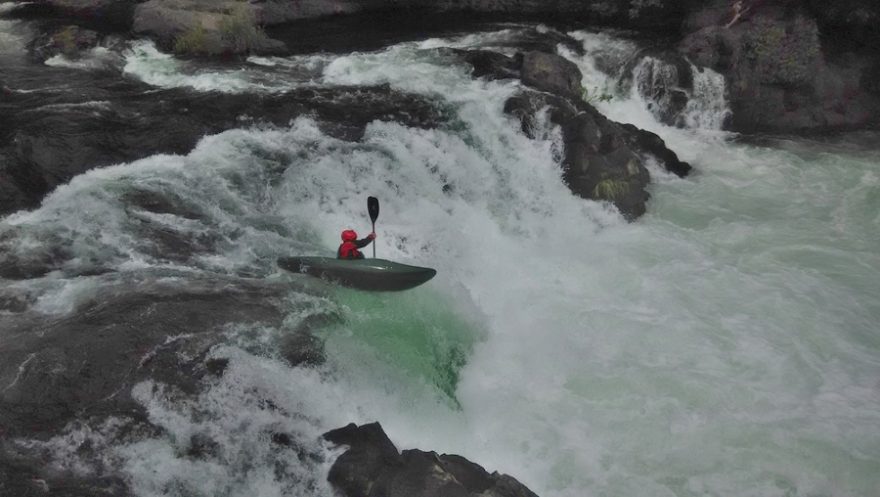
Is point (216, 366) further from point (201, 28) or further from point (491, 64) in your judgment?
point (201, 28)

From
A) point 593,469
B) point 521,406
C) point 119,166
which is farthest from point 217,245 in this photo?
point 593,469

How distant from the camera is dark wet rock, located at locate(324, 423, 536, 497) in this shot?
4602mm

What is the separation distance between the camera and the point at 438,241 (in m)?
8.24

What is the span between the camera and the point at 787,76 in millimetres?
11922

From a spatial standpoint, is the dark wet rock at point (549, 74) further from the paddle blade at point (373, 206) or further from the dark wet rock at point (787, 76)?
the paddle blade at point (373, 206)

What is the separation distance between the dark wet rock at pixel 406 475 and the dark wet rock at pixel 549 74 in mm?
7342

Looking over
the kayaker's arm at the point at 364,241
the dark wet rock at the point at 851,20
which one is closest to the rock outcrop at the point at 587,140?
the kayaker's arm at the point at 364,241

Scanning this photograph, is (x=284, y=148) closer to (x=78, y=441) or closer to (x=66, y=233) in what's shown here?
(x=66, y=233)

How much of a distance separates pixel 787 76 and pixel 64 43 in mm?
12768

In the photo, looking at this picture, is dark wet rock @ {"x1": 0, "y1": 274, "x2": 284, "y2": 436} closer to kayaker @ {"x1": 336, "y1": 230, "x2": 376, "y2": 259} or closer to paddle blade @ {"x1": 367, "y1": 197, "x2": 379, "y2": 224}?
kayaker @ {"x1": 336, "y1": 230, "x2": 376, "y2": 259}

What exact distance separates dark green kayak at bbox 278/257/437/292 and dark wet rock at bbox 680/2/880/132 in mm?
8078

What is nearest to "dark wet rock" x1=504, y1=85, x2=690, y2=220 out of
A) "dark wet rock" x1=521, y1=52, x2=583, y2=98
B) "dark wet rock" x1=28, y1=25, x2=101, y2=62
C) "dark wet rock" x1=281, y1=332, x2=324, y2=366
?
"dark wet rock" x1=521, y1=52, x2=583, y2=98

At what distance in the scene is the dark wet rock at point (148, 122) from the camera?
7.78m

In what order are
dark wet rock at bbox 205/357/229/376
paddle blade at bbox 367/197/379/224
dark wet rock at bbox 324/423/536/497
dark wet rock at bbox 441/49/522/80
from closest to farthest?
dark wet rock at bbox 324/423/536/497
dark wet rock at bbox 205/357/229/376
paddle blade at bbox 367/197/379/224
dark wet rock at bbox 441/49/522/80
